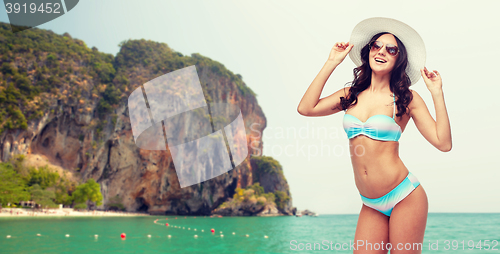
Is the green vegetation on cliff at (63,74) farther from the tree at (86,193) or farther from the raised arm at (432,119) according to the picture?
the raised arm at (432,119)

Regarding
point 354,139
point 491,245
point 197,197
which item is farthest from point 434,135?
point 197,197

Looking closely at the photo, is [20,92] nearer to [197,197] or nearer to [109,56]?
[109,56]

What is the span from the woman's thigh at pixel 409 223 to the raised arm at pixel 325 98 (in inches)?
23.3

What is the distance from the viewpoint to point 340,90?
6.35ft

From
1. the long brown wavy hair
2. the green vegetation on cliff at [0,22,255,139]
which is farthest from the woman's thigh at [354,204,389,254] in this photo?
the green vegetation on cliff at [0,22,255,139]

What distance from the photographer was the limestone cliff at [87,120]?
152 ft

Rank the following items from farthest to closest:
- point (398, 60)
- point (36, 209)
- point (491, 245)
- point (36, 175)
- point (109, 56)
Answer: point (109, 56)
point (36, 175)
point (36, 209)
point (491, 245)
point (398, 60)

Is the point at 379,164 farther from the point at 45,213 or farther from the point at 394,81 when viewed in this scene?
the point at 45,213

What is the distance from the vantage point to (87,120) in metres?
53.3

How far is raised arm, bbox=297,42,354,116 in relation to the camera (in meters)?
1.83

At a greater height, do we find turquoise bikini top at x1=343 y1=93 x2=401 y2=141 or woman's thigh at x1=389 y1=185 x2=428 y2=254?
turquoise bikini top at x1=343 y1=93 x2=401 y2=141

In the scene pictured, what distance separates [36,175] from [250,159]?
40610 millimetres

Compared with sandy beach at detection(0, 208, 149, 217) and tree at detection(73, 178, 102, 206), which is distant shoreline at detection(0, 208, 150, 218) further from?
tree at detection(73, 178, 102, 206)

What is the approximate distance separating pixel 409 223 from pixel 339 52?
938 millimetres
